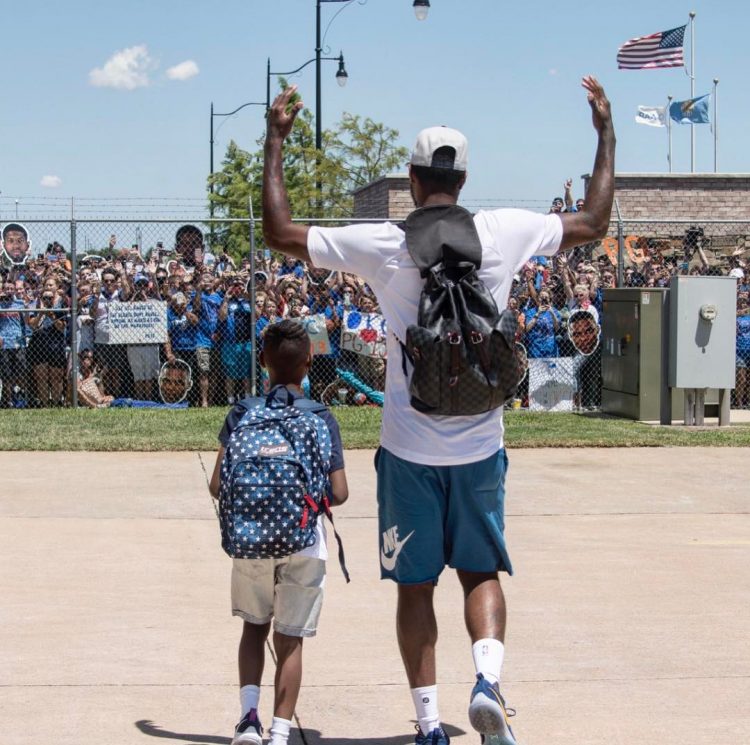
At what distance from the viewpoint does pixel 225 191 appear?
3800 centimetres

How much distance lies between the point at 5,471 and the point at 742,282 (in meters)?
10.9

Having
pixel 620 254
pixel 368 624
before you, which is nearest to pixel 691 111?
pixel 620 254

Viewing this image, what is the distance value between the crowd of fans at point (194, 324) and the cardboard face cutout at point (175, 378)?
0.02 m

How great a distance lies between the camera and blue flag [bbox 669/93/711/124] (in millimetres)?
31047

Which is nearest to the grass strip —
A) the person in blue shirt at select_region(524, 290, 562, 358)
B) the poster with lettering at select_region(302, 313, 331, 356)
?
the poster with lettering at select_region(302, 313, 331, 356)

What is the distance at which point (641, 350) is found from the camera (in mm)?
14297

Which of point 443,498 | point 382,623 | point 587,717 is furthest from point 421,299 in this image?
point 382,623

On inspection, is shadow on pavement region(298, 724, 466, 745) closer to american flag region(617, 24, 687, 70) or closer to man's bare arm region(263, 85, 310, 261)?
man's bare arm region(263, 85, 310, 261)

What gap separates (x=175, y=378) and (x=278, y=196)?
38.9 ft

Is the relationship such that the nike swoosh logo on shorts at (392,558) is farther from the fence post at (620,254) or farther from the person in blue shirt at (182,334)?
the fence post at (620,254)

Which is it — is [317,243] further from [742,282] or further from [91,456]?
[742,282]

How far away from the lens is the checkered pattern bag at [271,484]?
153 inches

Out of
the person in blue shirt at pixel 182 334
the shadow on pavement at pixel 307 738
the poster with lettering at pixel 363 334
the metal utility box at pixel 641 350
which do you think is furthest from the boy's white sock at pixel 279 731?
the person in blue shirt at pixel 182 334

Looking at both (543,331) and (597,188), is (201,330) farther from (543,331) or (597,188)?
(597,188)
